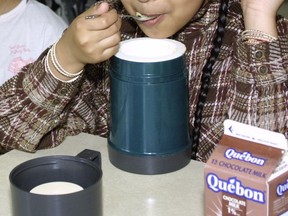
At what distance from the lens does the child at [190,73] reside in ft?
3.78

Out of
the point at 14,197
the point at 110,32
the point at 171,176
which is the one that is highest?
the point at 110,32

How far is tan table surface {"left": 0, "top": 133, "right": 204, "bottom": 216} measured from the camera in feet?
3.24

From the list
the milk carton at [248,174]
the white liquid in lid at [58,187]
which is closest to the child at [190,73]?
the white liquid in lid at [58,187]

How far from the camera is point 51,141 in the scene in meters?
1.22

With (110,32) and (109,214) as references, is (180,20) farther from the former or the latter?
(109,214)

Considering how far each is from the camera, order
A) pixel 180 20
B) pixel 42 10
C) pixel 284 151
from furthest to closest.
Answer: pixel 42 10 → pixel 180 20 → pixel 284 151

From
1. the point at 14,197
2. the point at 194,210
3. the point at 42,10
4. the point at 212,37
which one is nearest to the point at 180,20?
the point at 212,37

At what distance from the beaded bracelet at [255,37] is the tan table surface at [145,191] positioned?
0.24m

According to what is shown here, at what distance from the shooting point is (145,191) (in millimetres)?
1046

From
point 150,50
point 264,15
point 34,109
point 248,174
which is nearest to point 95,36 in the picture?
point 150,50

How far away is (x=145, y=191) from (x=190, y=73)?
323 millimetres

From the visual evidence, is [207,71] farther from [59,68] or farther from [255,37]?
[59,68]

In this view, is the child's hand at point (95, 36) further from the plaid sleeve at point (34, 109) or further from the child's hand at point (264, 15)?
the child's hand at point (264, 15)

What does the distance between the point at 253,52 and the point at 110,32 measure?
0.25 m
